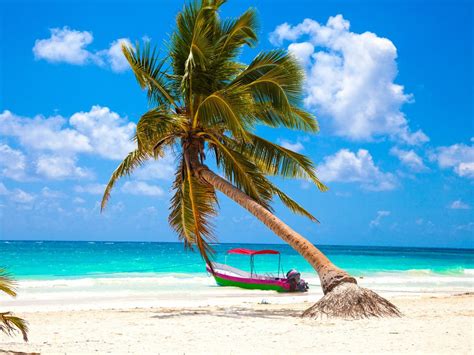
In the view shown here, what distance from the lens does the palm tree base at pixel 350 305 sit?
1028 cm

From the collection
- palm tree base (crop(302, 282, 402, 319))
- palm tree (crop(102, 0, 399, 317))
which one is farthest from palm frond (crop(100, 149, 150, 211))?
palm tree base (crop(302, 282, 402, 319))

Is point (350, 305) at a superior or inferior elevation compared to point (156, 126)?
inferior

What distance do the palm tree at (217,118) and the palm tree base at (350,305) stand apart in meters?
0.95

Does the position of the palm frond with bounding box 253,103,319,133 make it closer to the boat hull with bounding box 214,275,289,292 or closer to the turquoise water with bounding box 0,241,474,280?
the boat hull with bounding box 214,275,289,292

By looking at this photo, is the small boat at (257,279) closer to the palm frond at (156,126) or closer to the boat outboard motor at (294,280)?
the boat outboard motor at (294,280)

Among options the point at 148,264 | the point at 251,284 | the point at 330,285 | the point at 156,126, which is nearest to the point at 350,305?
the point at 330,285

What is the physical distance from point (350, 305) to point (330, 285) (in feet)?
2.13

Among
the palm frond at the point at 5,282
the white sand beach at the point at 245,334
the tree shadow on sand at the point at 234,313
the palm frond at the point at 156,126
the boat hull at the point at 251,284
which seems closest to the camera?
the palm frond at the point at 5,282

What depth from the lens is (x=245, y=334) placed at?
30.0 ft

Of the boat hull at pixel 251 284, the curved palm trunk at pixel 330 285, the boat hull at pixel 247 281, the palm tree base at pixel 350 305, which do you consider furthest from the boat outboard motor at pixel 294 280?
the palm tree base at pixel 350 305

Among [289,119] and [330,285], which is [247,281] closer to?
[289,119]

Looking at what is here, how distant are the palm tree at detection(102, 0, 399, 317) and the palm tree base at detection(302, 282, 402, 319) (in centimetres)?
95

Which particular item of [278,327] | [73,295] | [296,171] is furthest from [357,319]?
[73,295]

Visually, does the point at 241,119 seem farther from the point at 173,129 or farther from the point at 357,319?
the point at 357,319
